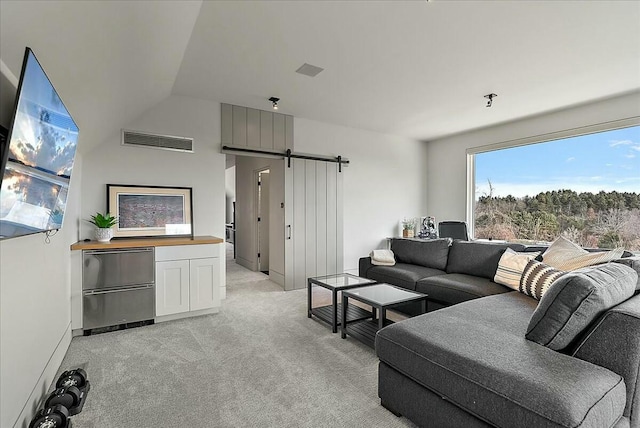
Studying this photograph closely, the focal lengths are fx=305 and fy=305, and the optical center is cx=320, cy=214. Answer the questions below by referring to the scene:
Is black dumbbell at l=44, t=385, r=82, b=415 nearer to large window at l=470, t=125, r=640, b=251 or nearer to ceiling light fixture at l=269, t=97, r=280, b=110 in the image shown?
ceiling light fixture at l=269, t=97, r=280, b=110

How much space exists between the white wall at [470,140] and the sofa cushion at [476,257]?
2242 millimetres

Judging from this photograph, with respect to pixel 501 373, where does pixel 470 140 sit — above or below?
above

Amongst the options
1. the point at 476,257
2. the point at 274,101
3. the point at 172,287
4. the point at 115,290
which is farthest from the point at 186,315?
the point at 476,257

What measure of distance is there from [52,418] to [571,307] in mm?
2661

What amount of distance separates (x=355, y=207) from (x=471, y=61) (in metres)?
3.08

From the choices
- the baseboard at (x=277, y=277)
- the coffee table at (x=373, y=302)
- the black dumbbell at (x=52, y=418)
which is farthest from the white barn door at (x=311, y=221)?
the black dumbbell at (x=52, y=418)

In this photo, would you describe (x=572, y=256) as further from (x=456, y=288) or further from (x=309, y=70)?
(x=309, y=70)

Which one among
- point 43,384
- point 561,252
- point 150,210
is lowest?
point 43,384

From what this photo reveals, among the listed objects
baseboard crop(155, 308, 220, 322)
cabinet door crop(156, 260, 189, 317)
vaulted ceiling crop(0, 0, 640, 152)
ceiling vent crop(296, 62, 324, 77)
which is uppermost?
ceiling vent crop(296, 62, 324, 77)

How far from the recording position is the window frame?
4.14 metres

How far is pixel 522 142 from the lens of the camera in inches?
202

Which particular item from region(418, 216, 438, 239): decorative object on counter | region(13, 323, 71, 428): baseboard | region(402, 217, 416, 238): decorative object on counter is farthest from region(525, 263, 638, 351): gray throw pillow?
region(402, 217, 416, 238): decorative object on counter

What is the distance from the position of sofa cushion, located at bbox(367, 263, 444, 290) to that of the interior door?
8.66ft

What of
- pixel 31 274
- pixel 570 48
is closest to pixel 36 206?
pixel 31 274
